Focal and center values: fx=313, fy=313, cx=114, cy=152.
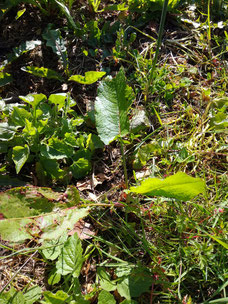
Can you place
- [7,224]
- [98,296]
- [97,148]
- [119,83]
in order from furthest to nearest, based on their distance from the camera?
[97,148], [119,83], [7,224], [98,296]

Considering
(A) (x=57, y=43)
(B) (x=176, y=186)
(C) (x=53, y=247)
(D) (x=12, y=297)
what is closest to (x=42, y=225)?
(C) (x=53, y=247)

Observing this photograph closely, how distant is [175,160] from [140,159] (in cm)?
21

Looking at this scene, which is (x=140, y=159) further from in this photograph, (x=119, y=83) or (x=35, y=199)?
(x=35, y=199)

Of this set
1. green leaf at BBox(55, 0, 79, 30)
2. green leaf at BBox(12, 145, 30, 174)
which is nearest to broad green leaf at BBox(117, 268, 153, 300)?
green leaf at BBox(12, 145, 30, 174)

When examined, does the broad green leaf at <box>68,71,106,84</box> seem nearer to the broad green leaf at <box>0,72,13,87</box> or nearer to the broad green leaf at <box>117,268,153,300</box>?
the broad green leaf at <box>0,72,13,87</box>

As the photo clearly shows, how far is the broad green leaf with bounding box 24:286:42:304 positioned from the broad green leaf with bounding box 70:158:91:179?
2.18ft

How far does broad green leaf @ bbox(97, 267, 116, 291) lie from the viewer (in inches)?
60.4

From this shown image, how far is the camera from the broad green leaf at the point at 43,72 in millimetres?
2108

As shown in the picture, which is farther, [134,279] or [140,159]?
[140,159]

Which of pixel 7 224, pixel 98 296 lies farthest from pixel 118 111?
pixel 98 296

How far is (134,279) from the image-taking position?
1545mm

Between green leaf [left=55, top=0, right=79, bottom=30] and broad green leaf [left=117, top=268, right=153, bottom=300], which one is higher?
green leaf [left=55, top=0, right=79, bottom=30]

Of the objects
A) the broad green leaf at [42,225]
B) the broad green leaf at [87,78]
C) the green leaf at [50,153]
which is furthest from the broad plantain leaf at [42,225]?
the broad green leaf at [87,78]

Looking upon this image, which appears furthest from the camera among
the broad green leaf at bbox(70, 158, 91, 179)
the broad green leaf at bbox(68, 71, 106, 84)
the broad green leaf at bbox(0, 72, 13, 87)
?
the broad green leaf at bbox(0, 72, 13, 87)
